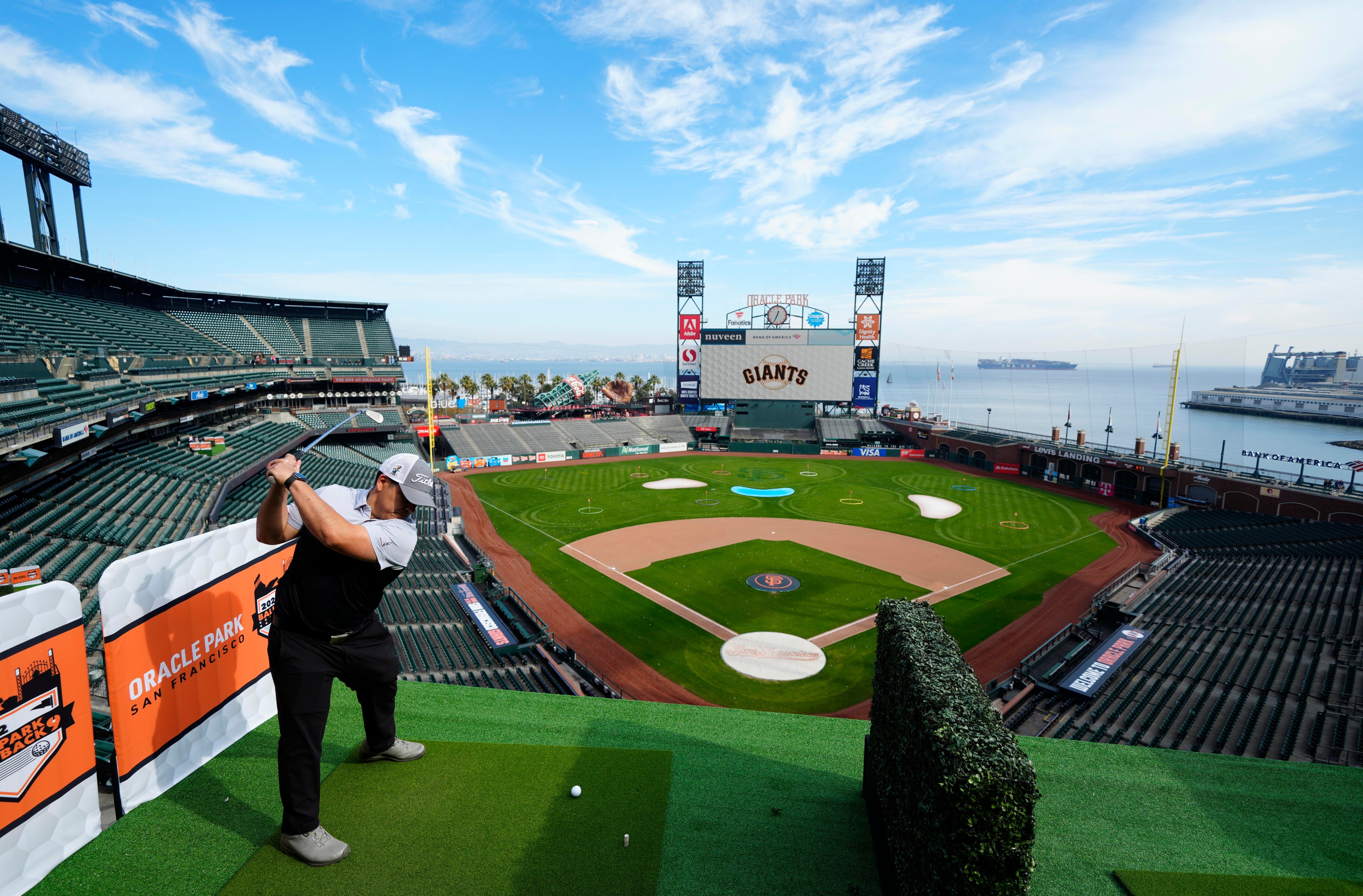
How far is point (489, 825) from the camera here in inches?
231

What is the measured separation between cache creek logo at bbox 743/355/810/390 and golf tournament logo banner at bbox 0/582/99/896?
66.7 m

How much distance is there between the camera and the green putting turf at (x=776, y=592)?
80.4 ft

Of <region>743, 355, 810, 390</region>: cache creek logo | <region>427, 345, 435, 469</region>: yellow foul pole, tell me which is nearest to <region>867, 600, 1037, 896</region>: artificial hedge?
<region>427, 345, 435, 469</region>: yellow foul pole

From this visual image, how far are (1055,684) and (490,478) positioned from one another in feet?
146

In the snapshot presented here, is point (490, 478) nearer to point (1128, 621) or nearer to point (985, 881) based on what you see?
point (1128, 621)

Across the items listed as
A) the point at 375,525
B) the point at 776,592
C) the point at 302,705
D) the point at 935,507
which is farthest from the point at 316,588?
the point at 935,507

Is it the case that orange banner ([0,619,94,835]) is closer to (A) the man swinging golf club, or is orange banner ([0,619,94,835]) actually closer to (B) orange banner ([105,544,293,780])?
(B) orange banner ([105,544,293,780])

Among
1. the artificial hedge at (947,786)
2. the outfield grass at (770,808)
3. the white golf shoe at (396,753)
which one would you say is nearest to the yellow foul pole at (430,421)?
the outfield grass at (770,808)

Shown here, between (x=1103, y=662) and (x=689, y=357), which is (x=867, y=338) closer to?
(x=689, y=357)

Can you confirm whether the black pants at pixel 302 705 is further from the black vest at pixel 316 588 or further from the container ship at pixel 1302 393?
the container ship at pixel 1302 393

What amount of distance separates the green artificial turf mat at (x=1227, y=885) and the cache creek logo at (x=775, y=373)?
6431 cm

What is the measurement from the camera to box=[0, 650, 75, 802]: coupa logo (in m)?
4.61

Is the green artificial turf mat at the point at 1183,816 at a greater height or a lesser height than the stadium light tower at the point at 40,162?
lesser

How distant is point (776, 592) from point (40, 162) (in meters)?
47.7
